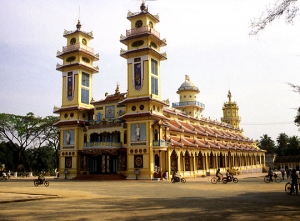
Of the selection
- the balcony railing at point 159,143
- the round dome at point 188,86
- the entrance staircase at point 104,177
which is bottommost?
the entrance staircase at point 104,177

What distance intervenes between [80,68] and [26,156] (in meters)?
27.2

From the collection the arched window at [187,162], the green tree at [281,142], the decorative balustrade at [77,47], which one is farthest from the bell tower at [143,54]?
the green tree at [281,142]

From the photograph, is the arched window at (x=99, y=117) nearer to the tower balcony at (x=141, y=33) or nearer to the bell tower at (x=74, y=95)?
the bell tower at (x=74, y=95)

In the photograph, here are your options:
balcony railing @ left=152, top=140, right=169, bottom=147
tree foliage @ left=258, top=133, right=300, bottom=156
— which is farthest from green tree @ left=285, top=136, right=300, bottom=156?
balcony railing @ left=152, top=140, right=169, bottom=147

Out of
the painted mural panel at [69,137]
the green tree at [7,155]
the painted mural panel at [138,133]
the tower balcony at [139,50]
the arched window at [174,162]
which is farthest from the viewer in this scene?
the green tree at [7,155]

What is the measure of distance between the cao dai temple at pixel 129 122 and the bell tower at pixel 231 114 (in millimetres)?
34867

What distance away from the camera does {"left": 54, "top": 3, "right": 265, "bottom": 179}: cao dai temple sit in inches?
1544

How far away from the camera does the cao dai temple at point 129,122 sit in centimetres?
3922

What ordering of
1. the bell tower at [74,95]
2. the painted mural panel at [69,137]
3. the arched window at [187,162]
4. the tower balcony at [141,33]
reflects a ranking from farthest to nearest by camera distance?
the painted mural panel at [69,137] → the bell tower at [74,95] → the arched window at [187,162] → the tower balcony at [141,33]

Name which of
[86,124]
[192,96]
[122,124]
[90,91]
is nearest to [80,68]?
[90,91]

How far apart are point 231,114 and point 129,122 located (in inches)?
2047

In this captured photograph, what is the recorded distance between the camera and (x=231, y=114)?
86125mm

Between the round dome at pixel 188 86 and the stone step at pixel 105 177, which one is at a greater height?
the round dome at pixel 188 86

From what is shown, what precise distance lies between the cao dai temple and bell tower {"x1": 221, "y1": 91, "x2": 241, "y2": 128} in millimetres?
34867
